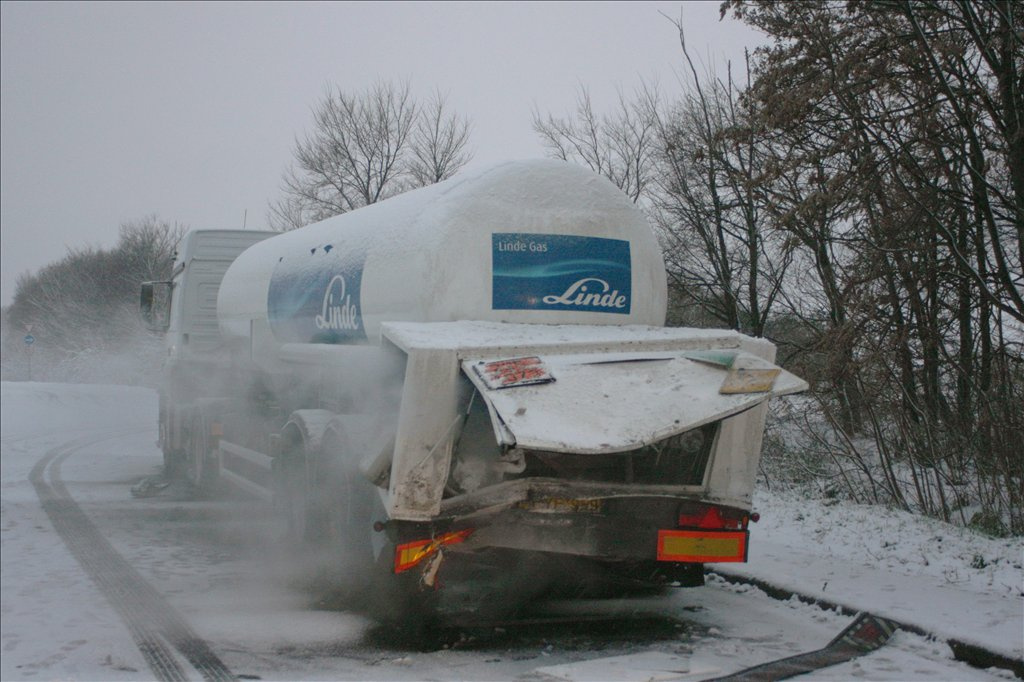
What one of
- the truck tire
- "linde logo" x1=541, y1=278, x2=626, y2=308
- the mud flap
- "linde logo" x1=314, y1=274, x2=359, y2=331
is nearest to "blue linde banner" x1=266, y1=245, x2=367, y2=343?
"linde logo" x1=314, y1=274, x2=359, y2=331

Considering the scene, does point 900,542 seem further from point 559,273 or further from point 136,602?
point 136,602

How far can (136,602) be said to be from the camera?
6.41 metres

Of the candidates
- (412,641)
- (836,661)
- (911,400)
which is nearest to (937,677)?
(836,661)

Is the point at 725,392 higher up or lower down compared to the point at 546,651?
higher up

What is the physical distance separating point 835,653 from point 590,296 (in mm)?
2680

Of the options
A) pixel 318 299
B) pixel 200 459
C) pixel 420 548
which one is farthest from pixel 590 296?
pixel 200 459

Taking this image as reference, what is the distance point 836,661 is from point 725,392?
168cm

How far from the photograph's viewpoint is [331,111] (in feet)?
95.9

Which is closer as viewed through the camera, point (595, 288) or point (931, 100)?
point (595, 288)

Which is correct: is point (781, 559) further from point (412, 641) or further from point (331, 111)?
point (331, 111)

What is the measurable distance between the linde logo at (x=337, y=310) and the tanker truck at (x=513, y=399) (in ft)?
0.08

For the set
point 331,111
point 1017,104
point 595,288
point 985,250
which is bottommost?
point 595,288

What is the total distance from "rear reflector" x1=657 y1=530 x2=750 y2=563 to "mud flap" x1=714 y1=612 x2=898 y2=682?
72 centimetres

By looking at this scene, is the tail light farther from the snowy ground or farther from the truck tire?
the truck tire
